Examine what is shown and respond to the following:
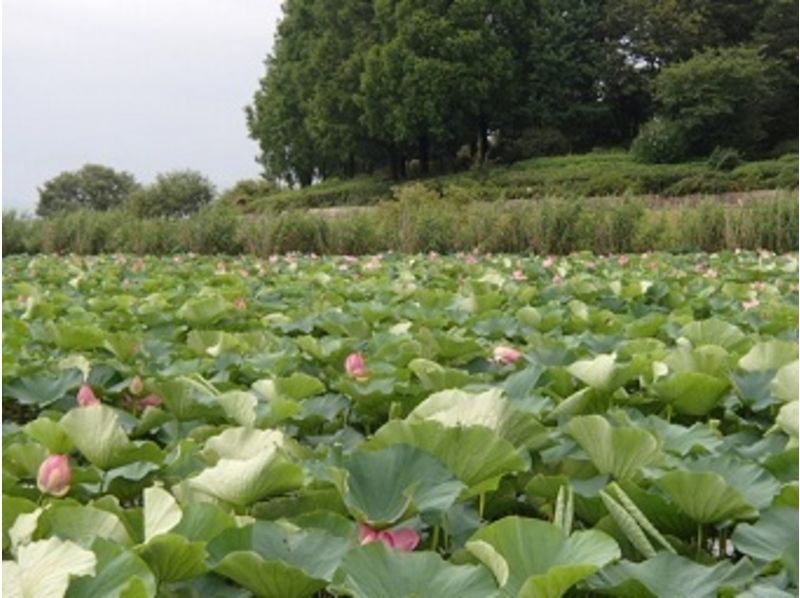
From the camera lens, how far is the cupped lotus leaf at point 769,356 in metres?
1.54

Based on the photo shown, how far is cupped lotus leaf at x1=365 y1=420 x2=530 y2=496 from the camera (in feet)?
3.10

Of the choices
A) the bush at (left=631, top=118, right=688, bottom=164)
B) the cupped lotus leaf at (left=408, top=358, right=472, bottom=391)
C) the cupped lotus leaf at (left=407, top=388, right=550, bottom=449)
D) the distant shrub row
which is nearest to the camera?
the cupped lotus leaf at (left=407, top=388, right=550, bottom=449)

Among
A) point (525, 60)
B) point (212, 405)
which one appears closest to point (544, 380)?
point (212, 405)

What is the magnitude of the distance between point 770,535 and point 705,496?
59mm

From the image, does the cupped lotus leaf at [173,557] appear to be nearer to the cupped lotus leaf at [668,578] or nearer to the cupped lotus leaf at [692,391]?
the cupped lotus leaf at [668,578]

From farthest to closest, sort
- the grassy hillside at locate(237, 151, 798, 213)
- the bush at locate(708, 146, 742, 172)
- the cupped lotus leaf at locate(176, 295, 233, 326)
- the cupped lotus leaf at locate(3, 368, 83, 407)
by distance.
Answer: the bush at locate(708, 146, 742, 172) → the grassy hillside at locate(237, 151, 798, 213) → the cupped lotus leaf at locate(176, 295, 233, 326) → the cupped lotus leaf at locate(3, 368, 83, 407)

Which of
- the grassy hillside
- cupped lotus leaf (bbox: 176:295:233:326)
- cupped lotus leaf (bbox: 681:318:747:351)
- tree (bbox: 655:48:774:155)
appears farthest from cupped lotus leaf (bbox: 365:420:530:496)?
tree (bbox: 655:48:774:155)

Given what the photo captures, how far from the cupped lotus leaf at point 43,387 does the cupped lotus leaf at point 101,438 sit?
0.50m

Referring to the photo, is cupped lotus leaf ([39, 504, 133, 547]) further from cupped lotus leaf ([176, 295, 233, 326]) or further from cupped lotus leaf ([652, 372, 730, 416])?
cupped lotus leaf ([176, 295, 233, 326])

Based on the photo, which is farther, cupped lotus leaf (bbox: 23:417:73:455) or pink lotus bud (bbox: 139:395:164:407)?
pink lotus bud (bbox: 139:395:164:407)

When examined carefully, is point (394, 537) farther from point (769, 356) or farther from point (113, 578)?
point (769, 356)

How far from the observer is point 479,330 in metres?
2.27

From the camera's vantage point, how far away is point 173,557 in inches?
31.0

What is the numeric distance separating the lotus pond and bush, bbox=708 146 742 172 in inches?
1093
